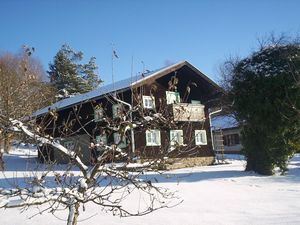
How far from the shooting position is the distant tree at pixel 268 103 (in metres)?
18.5

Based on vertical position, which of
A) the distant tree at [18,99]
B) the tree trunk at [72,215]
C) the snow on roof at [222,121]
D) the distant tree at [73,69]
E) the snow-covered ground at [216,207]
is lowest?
the snow-covered ground at [216,207]

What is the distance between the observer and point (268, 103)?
18641mm

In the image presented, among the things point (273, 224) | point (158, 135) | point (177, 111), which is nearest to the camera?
point (177, 111)

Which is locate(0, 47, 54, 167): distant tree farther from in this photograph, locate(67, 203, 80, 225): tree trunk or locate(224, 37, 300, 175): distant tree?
locate(224, 37, 300, 175): distant tree

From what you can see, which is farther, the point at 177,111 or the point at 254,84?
the point at 254,84

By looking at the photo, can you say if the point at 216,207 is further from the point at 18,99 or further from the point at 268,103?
the point at 268,103

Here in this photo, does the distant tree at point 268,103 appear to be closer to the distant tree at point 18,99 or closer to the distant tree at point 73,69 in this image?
the distant tree at point 18,99

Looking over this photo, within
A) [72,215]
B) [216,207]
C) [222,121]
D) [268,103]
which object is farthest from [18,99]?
[222,121]

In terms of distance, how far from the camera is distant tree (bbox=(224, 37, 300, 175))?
18.5 meters

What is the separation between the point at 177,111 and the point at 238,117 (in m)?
15.4

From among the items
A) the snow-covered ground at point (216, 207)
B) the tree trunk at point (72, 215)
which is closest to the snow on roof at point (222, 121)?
the snow-covered ground at point (216, 207)

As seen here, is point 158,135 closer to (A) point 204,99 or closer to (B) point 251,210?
(A) point 204,99

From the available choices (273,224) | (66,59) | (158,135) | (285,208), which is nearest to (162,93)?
(158,135)

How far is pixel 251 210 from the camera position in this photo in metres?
10.6
